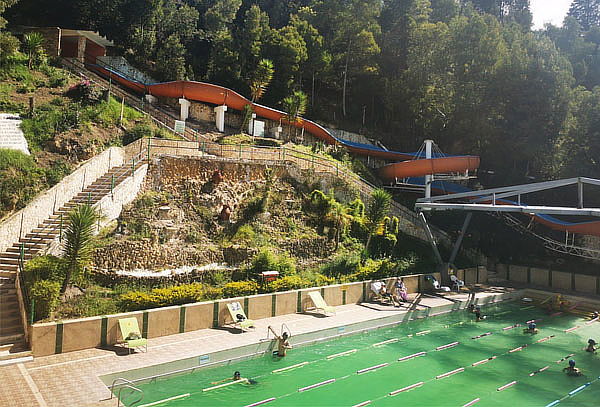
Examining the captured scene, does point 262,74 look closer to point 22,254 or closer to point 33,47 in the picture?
point 33,47

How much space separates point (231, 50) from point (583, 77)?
31659 millimetres

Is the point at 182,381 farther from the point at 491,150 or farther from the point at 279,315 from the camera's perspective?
the point at 491,150

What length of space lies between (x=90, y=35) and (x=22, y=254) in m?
24.2

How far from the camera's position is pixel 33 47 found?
24.7 metres

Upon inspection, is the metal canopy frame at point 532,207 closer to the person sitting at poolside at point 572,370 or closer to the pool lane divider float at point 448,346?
the person sitting at poolside at point 572,370

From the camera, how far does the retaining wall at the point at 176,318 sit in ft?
35.1

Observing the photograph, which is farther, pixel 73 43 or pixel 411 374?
pixel 73 43

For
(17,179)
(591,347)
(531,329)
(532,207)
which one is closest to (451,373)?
(591,347)

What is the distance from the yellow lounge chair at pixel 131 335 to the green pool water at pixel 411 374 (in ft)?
4.57

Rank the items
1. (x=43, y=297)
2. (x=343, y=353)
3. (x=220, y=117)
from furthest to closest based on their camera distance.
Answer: (x=220, y=117), (x=343, y=353), (x=43, y=297)

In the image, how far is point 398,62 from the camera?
42469mm

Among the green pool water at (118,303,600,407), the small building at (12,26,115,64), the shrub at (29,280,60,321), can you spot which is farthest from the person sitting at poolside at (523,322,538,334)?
the small building at (12,26,115,64)

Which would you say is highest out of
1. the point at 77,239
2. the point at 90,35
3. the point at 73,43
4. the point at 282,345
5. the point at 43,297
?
the point at 90,35

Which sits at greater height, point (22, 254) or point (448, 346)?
point (22, 254)
